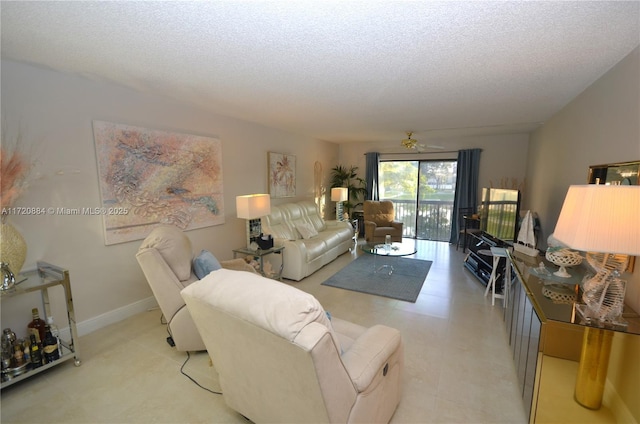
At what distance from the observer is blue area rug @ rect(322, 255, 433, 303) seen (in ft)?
11.8

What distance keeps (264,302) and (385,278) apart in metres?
3.20

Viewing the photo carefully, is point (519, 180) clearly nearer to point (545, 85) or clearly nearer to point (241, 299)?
point (545, 85)

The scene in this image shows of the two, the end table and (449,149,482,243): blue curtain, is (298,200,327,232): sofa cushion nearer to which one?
the end table

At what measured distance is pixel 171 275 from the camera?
6.88 ft

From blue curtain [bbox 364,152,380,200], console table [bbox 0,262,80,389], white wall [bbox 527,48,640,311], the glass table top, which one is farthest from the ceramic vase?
blue curtain [bbox 364,152,380,200]

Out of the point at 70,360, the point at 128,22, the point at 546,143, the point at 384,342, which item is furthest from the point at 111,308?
the point at 546,143

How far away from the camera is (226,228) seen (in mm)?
3969

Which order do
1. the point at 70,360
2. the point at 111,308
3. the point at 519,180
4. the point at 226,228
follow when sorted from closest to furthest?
the point at 70,360, the point at 111,308, the point at 226,228, the point at 519,180

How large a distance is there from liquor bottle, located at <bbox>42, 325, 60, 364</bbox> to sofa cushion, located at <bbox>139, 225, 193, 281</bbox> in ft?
3.30

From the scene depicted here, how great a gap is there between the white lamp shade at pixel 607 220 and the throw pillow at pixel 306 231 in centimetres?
364

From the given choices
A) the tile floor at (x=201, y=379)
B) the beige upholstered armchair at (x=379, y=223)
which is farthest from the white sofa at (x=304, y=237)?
the tile floor at (x=201, y=379)

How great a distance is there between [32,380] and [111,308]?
2.69 feet

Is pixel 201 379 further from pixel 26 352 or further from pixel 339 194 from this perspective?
pixel 339 194

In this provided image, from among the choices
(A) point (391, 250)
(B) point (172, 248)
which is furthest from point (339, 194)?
(B) point (172, 248)
